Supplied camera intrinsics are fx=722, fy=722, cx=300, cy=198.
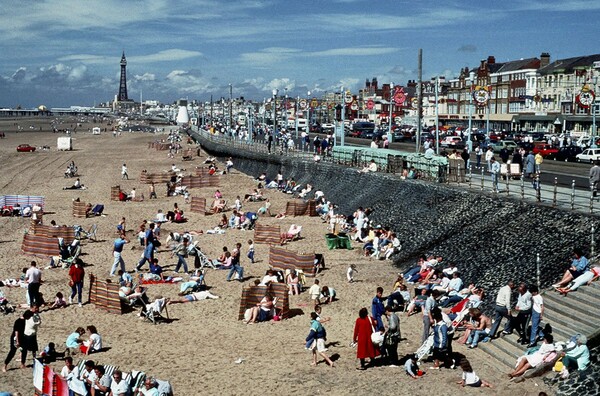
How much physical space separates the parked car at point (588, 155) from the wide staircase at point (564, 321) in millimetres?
25328

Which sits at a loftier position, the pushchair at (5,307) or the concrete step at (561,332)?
the concrete step at (561,332)

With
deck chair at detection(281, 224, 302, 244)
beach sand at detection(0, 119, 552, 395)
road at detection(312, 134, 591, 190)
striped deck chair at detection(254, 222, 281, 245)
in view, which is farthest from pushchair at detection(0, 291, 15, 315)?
road at detection(312, 134, 591, 190)

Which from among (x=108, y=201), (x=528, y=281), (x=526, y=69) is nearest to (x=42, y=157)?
(x=108, y=201)

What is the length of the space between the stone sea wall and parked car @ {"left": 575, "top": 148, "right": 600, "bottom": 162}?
13.1 meters

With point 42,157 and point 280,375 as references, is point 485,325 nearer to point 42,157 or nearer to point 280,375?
point 280,375

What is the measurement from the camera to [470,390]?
1183cm

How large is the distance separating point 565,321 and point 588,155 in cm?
2697

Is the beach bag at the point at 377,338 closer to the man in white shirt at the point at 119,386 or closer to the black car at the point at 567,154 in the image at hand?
the man in white shirt at the point at 119,386

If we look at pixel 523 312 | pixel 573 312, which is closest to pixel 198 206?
pixel 523 312

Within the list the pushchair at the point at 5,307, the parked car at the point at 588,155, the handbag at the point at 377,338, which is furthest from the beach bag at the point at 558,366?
the parked car at the point at 588,155

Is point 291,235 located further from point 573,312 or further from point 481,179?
point 573,312

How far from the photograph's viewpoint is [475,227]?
21094 millimetres

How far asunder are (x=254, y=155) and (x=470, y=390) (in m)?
39.6

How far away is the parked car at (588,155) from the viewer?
37438mm
